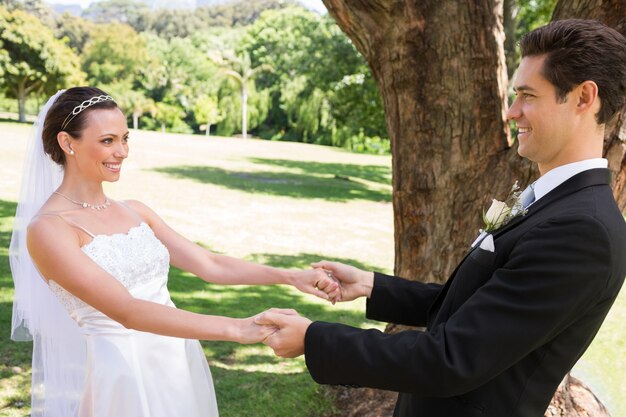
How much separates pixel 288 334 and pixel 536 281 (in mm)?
887

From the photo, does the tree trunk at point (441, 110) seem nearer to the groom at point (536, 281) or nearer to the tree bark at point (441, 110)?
the tree bark at point (441, 110)

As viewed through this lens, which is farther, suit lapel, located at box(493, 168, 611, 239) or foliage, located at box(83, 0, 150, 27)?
foliage, located at box(83, 0, 150, 27)

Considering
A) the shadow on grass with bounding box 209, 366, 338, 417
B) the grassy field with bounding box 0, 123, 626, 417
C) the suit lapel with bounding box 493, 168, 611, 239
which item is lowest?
the shadow on grass with bounding box 209, 366, 338, 417

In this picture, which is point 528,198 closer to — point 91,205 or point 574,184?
point 574,184

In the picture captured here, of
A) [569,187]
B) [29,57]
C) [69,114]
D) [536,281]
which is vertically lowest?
[536,281]

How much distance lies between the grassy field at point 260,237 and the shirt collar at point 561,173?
3626 mm

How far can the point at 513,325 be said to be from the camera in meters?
1.87

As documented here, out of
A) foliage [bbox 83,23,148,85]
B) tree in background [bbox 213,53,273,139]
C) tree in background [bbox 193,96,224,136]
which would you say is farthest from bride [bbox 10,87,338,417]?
foliage [bbox 83,23,148,85]

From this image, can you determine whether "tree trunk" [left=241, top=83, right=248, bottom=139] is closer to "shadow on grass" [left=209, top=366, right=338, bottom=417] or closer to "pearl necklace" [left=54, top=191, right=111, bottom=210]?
"shadow on grass" [left=209, top=366, right=338, bottom=417]

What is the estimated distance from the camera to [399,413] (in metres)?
2.52

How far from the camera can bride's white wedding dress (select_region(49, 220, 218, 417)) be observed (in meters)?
3.20

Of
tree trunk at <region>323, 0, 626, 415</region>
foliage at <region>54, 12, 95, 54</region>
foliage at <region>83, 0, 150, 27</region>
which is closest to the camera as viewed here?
tree trunk at <region>323, 0, 626, 415</region>

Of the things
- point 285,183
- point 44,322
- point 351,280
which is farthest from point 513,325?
point 285,183

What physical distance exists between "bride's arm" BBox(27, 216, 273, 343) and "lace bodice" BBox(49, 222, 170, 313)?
13 centimetres
